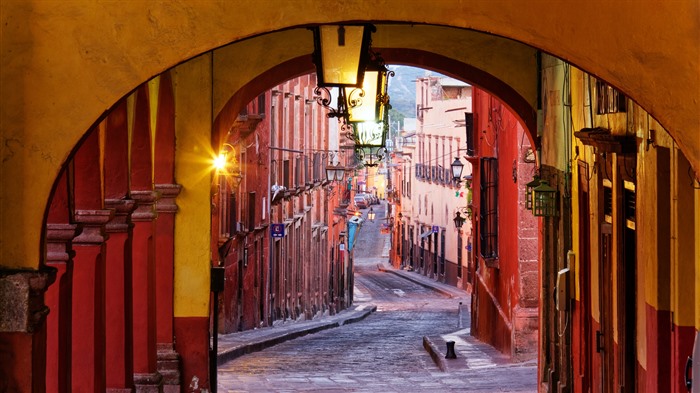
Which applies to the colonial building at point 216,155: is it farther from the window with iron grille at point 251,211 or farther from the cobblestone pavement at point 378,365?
the window with iron grille at point 251,211

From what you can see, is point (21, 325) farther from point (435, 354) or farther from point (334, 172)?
point (334, 172)

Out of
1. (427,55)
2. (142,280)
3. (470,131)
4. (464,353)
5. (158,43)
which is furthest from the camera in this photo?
(470,131)

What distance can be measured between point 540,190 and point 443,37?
217 centimetres

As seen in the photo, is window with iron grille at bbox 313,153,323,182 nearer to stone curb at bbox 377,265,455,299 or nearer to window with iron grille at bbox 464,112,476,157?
stone curb at bbox 377,265,455,299

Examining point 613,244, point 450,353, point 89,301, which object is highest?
point 613,244

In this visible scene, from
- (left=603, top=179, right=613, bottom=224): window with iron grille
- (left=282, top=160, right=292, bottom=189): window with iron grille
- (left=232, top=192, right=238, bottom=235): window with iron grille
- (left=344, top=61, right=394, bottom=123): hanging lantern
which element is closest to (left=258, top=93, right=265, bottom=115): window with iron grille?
(left=232, top=192, right=238, bottom=235): window with iron grille

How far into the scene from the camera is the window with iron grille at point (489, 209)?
73.5 feet

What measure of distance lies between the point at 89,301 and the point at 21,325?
3.06 m

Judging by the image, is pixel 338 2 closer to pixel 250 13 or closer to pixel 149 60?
pixel 250 13

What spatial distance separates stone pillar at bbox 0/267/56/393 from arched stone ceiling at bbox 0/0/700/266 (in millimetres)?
105

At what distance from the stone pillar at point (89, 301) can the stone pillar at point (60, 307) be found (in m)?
1.15

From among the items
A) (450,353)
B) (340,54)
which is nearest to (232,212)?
(450,353)

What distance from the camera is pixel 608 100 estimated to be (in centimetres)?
1050

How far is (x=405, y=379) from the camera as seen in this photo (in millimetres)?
17047
